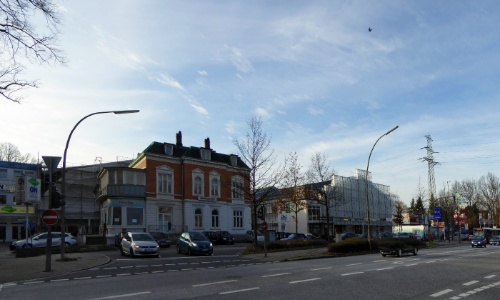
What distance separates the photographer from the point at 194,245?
28.7 m

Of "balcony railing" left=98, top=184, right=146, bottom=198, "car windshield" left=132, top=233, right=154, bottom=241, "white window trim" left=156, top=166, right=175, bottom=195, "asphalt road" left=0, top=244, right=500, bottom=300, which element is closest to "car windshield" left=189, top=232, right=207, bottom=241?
"car windshield" left=132, top=233, right=154, bottom=241

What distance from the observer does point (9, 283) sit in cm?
1502

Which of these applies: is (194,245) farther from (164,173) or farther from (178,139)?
(178,139)

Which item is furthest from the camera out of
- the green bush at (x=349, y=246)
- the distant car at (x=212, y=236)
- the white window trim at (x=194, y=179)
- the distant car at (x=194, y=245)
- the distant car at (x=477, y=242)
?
the white window trim at (x=194, y=179)

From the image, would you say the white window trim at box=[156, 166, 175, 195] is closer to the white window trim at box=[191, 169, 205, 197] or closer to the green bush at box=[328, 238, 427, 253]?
the white window trim at box=[191, 169, 205, 197]

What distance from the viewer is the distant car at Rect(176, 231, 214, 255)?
2866cm

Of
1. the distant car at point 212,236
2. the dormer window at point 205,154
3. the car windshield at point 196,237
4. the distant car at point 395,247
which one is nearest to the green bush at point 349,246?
the distant car at point 395,247

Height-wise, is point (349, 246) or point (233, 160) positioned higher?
point (233, 160)

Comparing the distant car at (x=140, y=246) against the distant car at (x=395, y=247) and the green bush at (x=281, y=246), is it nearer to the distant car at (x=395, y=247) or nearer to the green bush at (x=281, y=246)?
the green bush at (x=281, y=246)

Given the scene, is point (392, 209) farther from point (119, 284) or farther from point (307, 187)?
point (119, 284)

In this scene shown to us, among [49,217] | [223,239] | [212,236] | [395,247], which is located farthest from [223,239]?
[49,217]

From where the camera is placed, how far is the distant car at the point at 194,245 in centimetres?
2866

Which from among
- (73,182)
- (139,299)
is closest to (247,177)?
(139,299)

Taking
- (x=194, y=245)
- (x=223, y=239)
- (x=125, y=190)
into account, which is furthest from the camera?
(x=125, y=190)
